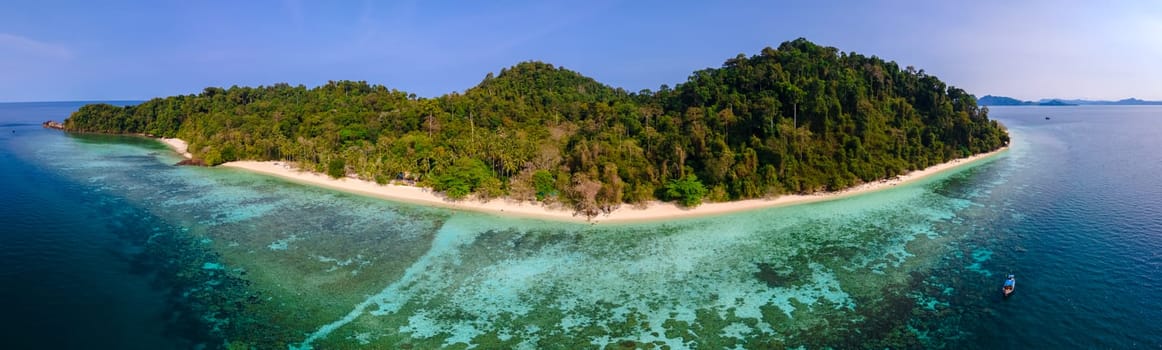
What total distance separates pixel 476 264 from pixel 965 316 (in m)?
23.7

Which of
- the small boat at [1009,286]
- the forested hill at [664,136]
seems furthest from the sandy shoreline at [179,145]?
the small boat at [1009,286]

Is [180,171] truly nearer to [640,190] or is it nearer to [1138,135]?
[640,190]

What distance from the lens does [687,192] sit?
4000 cm

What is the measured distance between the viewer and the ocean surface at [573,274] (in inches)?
781

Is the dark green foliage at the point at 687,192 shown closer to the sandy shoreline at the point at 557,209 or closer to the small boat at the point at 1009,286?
the sandy shoreline at the point at 557,209

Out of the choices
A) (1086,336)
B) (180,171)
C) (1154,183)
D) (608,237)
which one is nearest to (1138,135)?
(1154,183)

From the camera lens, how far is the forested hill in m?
42.6

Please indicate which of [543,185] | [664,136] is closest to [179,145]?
[543,185]

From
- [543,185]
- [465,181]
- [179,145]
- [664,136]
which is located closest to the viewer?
[543,185]

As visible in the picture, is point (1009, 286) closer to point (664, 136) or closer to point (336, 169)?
point (664, 136)

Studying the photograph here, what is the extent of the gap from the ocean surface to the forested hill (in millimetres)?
4629

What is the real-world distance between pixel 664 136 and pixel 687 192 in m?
9.14

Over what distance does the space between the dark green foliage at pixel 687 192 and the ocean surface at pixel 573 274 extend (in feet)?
10.1

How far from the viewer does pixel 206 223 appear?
35.6 m
